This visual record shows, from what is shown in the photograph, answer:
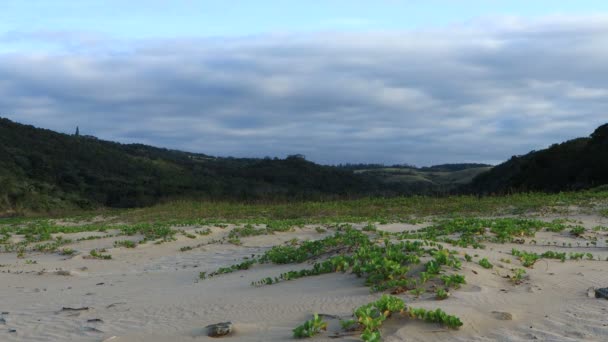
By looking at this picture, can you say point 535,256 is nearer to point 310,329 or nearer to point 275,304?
point 275,304

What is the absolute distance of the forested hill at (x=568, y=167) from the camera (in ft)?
100

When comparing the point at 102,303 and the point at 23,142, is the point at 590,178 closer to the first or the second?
the point at 102,303

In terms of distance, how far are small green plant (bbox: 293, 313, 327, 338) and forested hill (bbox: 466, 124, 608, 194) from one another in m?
25.2

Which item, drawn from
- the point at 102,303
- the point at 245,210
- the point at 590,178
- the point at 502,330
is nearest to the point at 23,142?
the point at 245,210

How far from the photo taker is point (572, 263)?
7.95 meters

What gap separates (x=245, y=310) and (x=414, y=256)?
2131 mm

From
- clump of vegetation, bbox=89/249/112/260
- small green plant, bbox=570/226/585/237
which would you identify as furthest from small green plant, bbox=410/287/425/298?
clump of vegetation, bbox=89/249/112/260

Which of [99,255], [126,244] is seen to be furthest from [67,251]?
[126,244]

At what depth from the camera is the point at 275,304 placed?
20.0 ft

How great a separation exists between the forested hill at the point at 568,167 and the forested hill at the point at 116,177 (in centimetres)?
1111

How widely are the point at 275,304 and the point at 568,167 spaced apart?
31641 millimetres

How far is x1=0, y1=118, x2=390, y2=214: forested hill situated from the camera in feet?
134

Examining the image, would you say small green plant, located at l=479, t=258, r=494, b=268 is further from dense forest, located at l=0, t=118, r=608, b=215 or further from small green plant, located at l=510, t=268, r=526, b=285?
dense forest, located at l=0, t=118, r=608, b=215

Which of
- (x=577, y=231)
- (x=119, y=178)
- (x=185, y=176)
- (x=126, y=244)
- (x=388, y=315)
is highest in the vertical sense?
(x=185, y=176)
